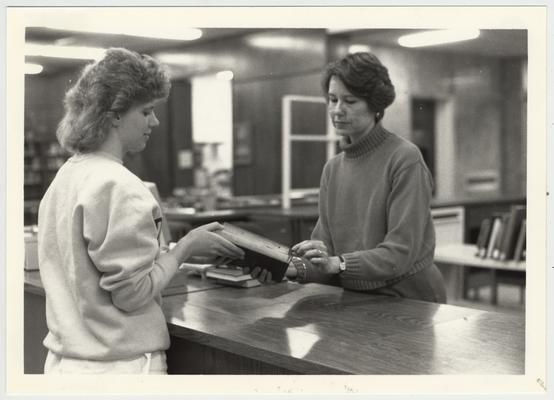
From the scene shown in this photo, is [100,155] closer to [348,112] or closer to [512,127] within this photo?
[348,112]

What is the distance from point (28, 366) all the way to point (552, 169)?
199 centimetres

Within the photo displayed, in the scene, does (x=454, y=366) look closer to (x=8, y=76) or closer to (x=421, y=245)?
(x=421, y=245)

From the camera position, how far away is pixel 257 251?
80.3 inches

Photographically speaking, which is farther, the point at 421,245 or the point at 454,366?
the point at 421,245

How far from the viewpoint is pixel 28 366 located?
2.56 meters

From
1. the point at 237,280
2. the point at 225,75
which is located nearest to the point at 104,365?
the point at 237,280

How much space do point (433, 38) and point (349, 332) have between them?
7.45 metres

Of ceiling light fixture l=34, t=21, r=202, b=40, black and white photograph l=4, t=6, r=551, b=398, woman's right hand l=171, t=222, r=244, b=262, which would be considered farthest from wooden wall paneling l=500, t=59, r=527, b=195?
woman's right hand l=171, t=222, r=244, b=262

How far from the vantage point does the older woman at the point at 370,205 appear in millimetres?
2248

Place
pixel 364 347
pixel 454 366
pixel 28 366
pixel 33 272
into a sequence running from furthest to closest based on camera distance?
pixel 33 272
pixel 28 366
pixel 364 347
pixel 454 366

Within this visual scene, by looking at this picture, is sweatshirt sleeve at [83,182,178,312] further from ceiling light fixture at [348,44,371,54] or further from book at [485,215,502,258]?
ceiling light fixture at [348,44,371,54]

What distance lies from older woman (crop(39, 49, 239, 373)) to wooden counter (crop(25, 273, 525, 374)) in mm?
170

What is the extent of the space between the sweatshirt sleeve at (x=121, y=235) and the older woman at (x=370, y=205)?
61 cm

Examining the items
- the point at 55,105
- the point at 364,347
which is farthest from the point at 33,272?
the point at 55,105
